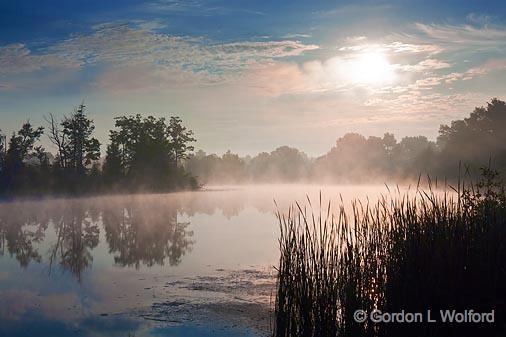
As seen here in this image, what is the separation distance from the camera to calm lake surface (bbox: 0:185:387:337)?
1020 cm

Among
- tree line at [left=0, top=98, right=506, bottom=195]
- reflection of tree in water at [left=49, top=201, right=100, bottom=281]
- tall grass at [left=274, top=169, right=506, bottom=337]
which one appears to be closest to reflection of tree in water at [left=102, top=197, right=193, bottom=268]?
reflection of tree in water at [left=49, top=201, right=100, bottom=281]

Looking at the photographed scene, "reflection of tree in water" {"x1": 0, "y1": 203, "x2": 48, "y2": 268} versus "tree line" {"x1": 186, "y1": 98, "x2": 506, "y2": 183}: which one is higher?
"tree line" {"x1": 186, "y1": 98, "x2": 506, "y2": 183}

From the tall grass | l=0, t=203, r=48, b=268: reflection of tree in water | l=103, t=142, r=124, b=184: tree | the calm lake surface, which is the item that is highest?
l=103, t=142, r=124, b=184: tree

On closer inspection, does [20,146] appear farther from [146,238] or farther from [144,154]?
[146,238]

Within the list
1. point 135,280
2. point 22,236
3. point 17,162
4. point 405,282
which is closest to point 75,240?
point 22,236

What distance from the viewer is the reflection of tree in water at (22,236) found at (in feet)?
63.3

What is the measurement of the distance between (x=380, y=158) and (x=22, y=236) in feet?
359

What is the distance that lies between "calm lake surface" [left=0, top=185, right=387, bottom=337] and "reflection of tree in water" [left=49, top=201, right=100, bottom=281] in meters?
0.04

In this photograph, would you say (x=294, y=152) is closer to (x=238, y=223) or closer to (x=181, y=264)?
(x=238, y=223)

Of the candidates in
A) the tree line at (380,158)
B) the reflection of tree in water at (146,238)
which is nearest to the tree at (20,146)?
the reflection of tree in water at (146,238)

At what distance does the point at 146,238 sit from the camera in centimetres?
2395

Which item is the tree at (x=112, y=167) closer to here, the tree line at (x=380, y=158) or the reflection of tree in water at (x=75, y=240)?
the reflection of tree in water at (x=75, y=240)

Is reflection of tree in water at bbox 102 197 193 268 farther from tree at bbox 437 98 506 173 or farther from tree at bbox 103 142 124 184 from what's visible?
tree at bbox 437 98 506 173

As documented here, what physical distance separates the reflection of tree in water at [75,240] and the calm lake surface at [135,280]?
0.04 meters
